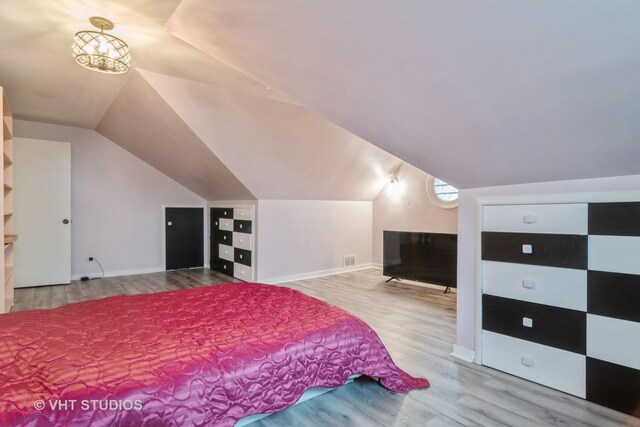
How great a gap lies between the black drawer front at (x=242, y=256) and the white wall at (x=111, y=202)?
65.4 inches

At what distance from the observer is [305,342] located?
1896 millimetres

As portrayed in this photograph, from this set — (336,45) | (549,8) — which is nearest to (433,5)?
(549,8)

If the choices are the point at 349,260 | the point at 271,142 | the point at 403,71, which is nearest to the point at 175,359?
the point at 403,71

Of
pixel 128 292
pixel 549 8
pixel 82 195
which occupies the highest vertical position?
pixel 549 8

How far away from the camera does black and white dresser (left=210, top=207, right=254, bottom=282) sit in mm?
5332

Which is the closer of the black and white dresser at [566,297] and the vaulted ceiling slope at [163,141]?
the black and white dresser at [566,297]

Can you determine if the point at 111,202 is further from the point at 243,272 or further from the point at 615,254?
the point at 615,254

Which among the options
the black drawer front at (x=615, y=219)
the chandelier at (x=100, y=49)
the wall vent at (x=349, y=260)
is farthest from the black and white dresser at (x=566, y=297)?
the wall vent at (x=349, y=260)

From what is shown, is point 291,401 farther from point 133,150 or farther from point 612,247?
point 133,150

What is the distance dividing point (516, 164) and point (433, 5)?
1.35 meters

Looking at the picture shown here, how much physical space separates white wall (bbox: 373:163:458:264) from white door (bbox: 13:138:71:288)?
5.29 metres

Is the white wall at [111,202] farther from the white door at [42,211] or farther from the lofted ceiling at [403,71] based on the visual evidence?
the lofted ceiling at [403,71]

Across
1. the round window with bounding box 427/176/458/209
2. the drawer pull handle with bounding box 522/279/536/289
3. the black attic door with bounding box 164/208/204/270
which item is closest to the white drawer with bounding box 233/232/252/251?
the black attic door with bounding box 164/208/204/270

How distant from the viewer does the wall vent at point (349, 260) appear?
6.33 meters
